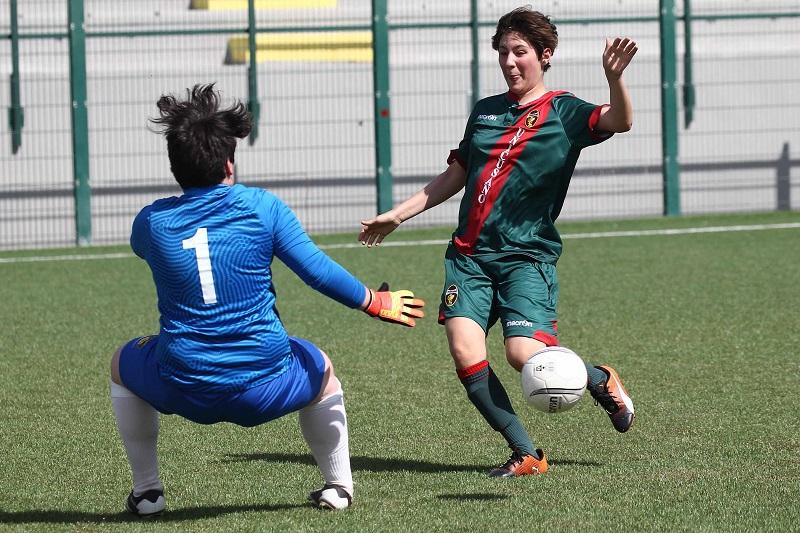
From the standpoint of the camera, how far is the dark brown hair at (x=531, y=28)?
5555mm

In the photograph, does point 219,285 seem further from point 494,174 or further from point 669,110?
point 669,110

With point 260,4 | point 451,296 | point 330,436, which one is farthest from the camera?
point 260,4

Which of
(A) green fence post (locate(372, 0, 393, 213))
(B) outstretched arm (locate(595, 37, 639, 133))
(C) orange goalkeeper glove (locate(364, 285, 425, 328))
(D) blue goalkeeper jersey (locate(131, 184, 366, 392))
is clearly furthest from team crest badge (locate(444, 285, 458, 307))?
(A) green fence post (locate(372, 0, 393, 213))

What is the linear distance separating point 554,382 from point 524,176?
38.4 inches

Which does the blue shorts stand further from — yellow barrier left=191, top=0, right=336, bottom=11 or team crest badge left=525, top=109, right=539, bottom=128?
yellow barrier left=191, top=0, right=336, bottom=11

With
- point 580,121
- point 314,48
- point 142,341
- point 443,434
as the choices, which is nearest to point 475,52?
point 314,48

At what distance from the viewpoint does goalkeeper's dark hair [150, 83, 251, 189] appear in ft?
14.4

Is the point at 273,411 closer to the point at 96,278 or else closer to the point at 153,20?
the point at 96,278

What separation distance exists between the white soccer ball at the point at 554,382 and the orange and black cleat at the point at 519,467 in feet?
1.35

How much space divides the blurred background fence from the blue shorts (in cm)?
1458

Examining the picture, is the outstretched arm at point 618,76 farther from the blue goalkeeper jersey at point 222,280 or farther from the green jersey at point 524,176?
the blue goalkeeper jersey at point 222,280

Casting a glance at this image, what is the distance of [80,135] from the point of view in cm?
1872

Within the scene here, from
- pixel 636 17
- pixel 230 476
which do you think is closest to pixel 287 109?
pixel 636 17

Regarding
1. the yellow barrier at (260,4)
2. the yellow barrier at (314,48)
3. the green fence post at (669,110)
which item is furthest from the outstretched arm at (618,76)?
the yellow barrier at (260,4)
